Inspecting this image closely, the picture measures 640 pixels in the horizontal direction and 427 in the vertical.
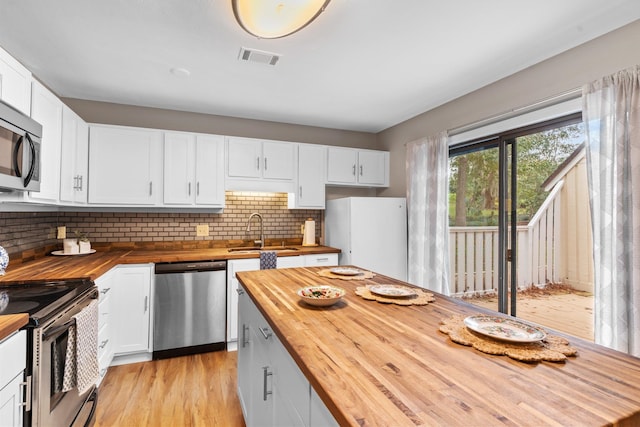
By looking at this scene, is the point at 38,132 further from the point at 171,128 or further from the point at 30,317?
the point at 171,128

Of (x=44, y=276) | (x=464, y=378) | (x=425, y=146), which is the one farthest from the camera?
(x=425, y=146)

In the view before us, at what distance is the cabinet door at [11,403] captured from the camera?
1.25 m

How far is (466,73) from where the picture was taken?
2715 mm

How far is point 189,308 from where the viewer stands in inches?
121

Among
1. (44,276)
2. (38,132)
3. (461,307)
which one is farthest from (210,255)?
(461,307)

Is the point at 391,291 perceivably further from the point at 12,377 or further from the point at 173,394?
the point at 173,394

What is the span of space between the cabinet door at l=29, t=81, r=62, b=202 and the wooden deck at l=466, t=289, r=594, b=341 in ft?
12.3

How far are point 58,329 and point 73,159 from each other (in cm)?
174

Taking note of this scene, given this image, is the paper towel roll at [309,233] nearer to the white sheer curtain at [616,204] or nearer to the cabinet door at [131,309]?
the cabinet door at [131,309]

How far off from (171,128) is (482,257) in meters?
3.57

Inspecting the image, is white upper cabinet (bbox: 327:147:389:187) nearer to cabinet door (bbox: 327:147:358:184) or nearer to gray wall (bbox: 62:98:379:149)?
cabinet door (bbox: 327:147:358:184)

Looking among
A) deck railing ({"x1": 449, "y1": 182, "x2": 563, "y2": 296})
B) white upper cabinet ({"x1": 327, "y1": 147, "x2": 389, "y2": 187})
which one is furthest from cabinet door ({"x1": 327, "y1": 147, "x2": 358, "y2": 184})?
deck railing ({"x1": 449, "y1": 182, "x2": 563, "y2": 296})

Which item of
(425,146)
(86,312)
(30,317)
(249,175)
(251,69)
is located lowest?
Answer: (86,312)

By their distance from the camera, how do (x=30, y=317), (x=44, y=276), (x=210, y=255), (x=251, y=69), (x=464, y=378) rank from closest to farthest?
1. (x=464, y=378)
2. (x=30, y=317)
3. (x=44, y=276)
4. (x=251, y=69)
5. (x=210, y=255)
